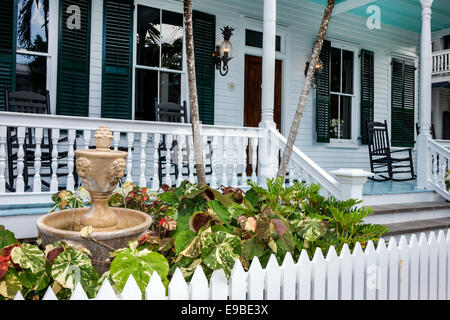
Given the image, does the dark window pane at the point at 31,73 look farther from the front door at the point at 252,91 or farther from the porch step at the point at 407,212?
the porch step at the point at 407,212

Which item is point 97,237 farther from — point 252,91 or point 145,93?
point 252,91

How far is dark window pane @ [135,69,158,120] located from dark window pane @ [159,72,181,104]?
103 mm

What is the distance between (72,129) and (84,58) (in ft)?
6.22

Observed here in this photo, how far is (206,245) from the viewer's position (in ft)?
4.93

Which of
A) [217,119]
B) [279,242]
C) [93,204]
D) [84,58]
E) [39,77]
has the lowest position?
[279,242]

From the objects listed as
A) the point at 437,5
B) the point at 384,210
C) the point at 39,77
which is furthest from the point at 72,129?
the point at 437,5

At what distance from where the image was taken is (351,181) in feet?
10.9

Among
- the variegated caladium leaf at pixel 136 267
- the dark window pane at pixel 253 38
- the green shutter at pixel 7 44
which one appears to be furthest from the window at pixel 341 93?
the variegated caladium leaf at pixel 136 267

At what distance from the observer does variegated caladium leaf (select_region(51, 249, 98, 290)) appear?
1.31 metres

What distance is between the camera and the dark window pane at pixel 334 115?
7.36 metres

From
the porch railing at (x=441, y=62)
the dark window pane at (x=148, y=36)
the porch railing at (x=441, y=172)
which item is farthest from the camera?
the porch railing at (x=441, y=62)

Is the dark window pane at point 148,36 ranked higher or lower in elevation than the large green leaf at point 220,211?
higher

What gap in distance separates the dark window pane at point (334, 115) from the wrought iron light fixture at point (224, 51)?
2.70m
